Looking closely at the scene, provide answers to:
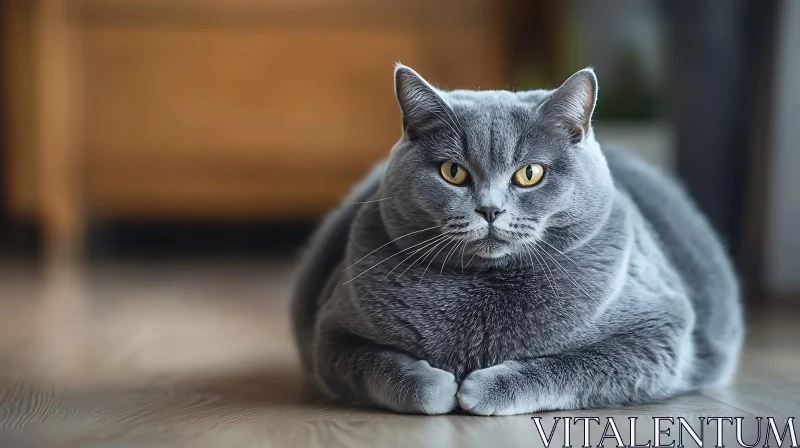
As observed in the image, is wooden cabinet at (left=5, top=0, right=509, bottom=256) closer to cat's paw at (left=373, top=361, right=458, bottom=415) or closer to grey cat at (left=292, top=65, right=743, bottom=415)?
grey cat at (left=292, top=65, right=743, bottom=415)

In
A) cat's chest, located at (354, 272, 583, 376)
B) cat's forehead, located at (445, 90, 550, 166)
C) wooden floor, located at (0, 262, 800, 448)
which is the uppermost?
cat's forehead, located at (445, 90, 550, 166)

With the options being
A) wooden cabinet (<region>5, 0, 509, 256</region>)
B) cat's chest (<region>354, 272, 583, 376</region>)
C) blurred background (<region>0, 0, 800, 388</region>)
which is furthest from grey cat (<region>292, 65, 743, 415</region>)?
wooden cabinet (<region>5, 0, 509, 256</region>)

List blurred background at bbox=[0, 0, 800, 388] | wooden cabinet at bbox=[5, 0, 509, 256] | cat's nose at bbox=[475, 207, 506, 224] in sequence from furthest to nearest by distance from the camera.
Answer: wooden cabinet at bbox=[5, 0, 509, 256] < blurred background at bbox=[0, 0, 800, 388] < cat's nose at bbox=[475, 207, 506, 224]

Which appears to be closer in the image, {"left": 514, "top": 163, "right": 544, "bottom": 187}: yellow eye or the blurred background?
{"left": 514, "top": 163, "right": 544, "bottom": 187}: yellow eye

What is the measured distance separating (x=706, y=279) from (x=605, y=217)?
0.31 meters

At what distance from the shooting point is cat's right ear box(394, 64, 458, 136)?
109 centimetres

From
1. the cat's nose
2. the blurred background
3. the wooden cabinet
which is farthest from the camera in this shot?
the wooden cabinet

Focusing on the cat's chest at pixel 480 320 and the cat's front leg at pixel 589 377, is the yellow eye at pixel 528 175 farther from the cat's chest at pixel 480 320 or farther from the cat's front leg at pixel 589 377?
the cat's front leg at pixel 589 377

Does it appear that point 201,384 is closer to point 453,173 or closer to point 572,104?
point 453,173

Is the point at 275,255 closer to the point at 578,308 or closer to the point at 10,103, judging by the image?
the point at 10,103

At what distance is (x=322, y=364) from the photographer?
120 centimetres

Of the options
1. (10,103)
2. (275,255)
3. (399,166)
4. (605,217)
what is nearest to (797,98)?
(605,217)

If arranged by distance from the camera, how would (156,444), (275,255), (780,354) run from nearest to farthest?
1. (156,444)
2. (780,354)
3. (275,255)

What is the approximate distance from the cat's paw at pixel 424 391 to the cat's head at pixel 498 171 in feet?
0.52
